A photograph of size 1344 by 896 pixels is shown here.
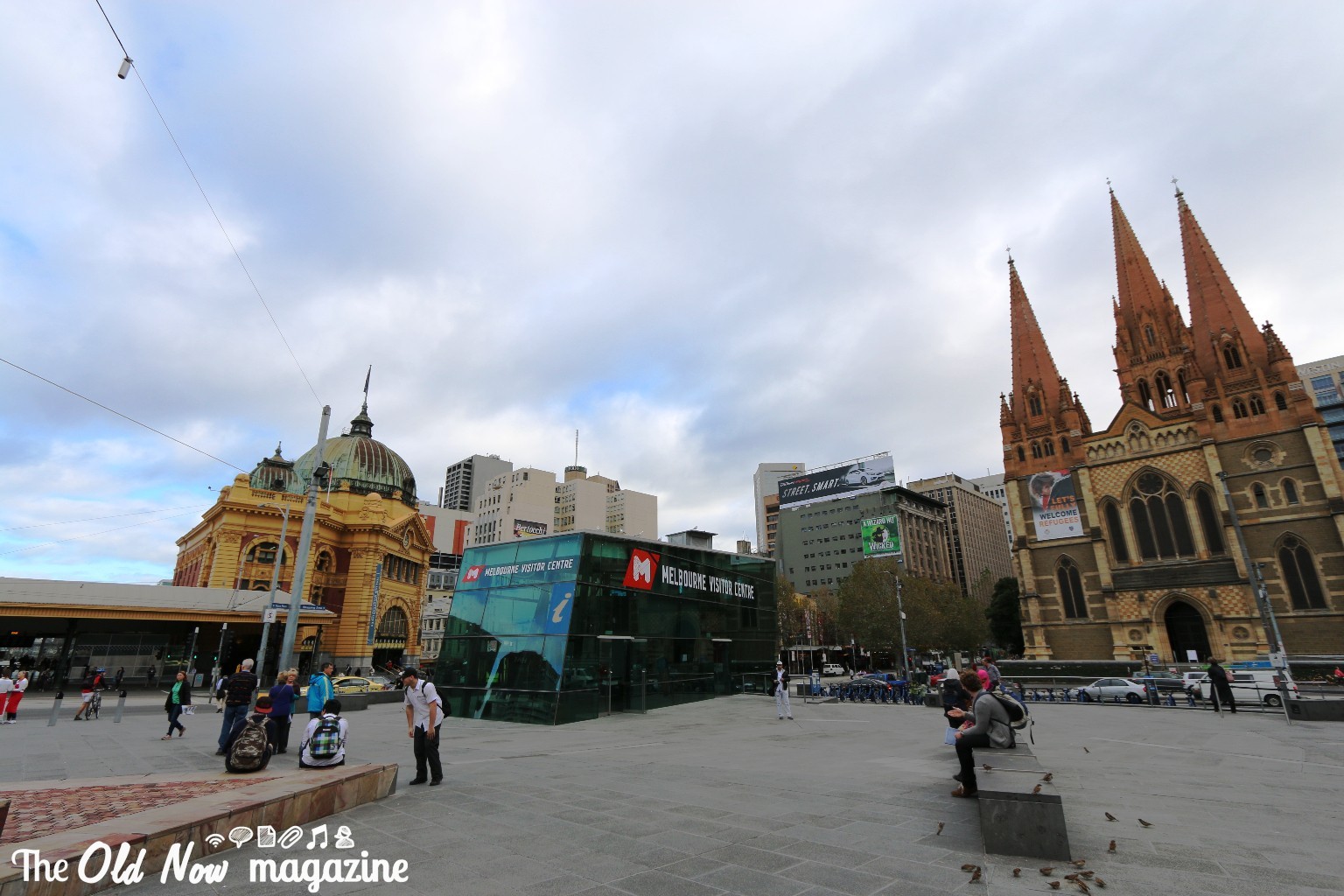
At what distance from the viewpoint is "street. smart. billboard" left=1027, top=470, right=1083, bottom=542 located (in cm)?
5416

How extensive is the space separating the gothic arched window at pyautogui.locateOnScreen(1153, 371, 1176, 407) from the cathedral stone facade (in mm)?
138

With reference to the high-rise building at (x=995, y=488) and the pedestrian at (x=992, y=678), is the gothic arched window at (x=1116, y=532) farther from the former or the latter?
the high-rise building at (x=995, y=488)

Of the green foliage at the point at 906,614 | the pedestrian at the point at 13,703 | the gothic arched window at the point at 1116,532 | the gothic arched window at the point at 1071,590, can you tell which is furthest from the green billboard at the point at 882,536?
the pedestrian at the point at 13,703

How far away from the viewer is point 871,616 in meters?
59.9

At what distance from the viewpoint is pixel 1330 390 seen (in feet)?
300

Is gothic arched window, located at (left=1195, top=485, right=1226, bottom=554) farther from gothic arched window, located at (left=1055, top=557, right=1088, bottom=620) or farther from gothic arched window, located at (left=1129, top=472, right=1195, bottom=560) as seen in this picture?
gothic arched window, located at (left=1055, top=557, right=1088, bottom=620)

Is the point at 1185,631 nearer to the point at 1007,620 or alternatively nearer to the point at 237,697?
the point at 1007,620

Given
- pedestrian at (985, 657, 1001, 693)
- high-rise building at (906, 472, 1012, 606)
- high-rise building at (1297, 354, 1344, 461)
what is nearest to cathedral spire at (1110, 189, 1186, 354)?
high-rise building at (1297, 354, 1344, 461)

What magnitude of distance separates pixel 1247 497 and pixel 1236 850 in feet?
186

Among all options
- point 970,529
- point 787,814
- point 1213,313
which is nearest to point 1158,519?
point 1213,313

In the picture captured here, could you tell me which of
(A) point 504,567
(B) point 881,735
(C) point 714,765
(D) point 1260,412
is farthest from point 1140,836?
(D) point 1260,412

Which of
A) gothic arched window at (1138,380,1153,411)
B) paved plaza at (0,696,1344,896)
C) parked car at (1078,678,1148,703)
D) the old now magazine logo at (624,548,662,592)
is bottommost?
parked car at (1078,678,1148,703)

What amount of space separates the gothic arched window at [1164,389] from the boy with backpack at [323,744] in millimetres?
69359

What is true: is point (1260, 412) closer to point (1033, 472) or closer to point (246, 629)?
point (1033, 472)
